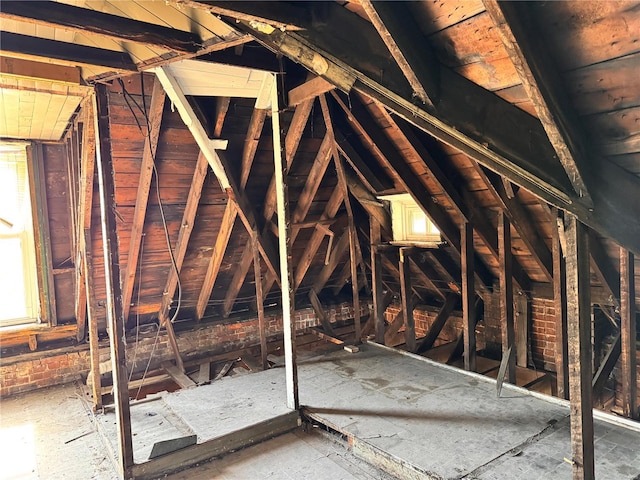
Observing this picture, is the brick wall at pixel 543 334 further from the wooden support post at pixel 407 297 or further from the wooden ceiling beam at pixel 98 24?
the wooden ceiling beam at pixel 98 24

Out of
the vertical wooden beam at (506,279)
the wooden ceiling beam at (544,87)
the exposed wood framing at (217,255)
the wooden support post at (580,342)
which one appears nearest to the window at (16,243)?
the exposed wood framing at (217,255)

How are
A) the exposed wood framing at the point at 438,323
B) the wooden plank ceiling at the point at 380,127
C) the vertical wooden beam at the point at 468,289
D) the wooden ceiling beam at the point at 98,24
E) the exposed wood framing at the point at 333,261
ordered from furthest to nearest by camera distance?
the exposed wood framing at the point at 333,261 < the exposed wood framing at the point at 438,323 < the vertical wooden beam at the point at 468,289 < the wooden ceiling beam at the point at 98,24 < the wooden plank ceiling at the point at 380,127

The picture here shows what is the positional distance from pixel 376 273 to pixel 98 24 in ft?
11.6

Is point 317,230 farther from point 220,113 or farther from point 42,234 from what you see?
point 42,234

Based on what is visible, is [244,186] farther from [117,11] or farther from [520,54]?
[520,54]

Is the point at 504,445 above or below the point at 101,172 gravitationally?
below

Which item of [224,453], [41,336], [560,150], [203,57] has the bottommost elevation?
[224,453]

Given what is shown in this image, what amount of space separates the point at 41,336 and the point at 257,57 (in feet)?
12.7

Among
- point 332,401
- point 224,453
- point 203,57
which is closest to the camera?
point 203,57

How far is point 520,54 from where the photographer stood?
50.4 inches

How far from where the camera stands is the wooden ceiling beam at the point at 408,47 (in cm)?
129

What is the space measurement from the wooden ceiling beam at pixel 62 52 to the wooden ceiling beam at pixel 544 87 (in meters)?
2.00

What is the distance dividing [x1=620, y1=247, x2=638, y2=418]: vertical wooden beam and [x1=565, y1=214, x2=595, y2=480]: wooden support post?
1.53 metres

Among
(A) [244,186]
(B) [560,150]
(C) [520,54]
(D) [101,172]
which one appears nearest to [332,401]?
(A) [244,186]
